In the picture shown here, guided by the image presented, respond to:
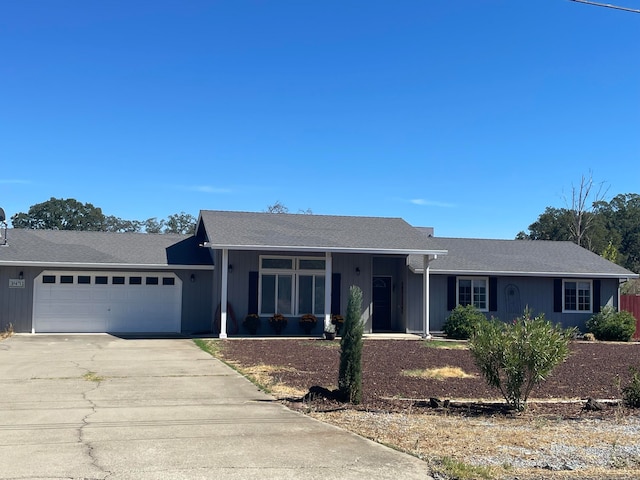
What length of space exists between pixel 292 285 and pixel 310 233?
1921 mm

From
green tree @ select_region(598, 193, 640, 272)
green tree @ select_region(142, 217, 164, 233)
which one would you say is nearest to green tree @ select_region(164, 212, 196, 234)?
green tree @ select_region(142, 217, 164, 233)

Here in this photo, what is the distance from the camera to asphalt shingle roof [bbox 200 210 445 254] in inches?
827

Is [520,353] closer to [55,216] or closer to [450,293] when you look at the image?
[450,293]

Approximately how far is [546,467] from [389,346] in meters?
12.7

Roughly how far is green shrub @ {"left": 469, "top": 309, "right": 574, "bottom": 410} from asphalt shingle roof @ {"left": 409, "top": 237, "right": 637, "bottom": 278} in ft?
42.8

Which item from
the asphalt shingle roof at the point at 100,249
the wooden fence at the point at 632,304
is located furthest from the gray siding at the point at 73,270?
the wooden fence at the point at 632,304

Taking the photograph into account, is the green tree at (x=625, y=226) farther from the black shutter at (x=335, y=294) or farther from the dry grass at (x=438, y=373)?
the dry grass at (x=438, y=373)

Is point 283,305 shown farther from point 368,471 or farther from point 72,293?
point 368,471

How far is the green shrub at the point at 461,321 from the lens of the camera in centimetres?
2231

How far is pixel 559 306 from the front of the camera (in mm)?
24703

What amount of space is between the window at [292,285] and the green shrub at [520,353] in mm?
13306

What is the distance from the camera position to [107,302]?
72.5 ft

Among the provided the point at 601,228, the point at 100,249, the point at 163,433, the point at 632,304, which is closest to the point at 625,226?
the point at 601,228

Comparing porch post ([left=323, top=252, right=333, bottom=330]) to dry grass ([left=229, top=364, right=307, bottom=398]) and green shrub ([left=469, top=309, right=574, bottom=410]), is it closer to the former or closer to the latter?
dry grass ([left=229, top=364, right=307, bottom=398])
